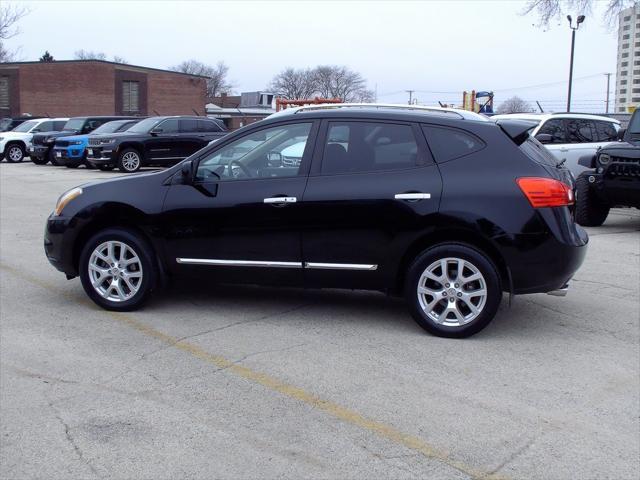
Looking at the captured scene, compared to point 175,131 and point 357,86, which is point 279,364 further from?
point 357,86

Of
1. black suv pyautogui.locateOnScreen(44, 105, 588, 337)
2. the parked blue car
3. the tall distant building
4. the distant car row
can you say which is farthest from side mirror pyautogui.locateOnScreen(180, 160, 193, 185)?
the tall distant building

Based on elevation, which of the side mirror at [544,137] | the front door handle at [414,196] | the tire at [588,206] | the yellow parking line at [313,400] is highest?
the side mirror at [544,137]

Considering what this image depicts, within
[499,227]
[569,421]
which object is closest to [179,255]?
[499,227]

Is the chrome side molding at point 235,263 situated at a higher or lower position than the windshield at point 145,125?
lower

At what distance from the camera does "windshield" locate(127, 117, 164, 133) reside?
2305cm

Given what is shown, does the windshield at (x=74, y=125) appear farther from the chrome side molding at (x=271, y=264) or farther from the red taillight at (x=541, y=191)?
the red taillight at (x=541, y=191)

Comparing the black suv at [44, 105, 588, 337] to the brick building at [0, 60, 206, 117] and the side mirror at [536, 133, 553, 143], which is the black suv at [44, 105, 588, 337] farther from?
the brick building at [0, 60, 206, 117]

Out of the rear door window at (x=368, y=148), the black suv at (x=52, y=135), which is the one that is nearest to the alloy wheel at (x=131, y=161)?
the black suv at (x=52, y=135)

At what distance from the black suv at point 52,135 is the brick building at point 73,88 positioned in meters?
28.8

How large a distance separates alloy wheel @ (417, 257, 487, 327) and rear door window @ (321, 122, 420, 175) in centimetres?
87

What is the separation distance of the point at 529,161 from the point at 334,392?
242cm

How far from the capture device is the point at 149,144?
2267 centimetres

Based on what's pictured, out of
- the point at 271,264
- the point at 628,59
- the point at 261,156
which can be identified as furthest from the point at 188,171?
the point at 628,59

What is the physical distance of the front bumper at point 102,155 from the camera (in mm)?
22250
